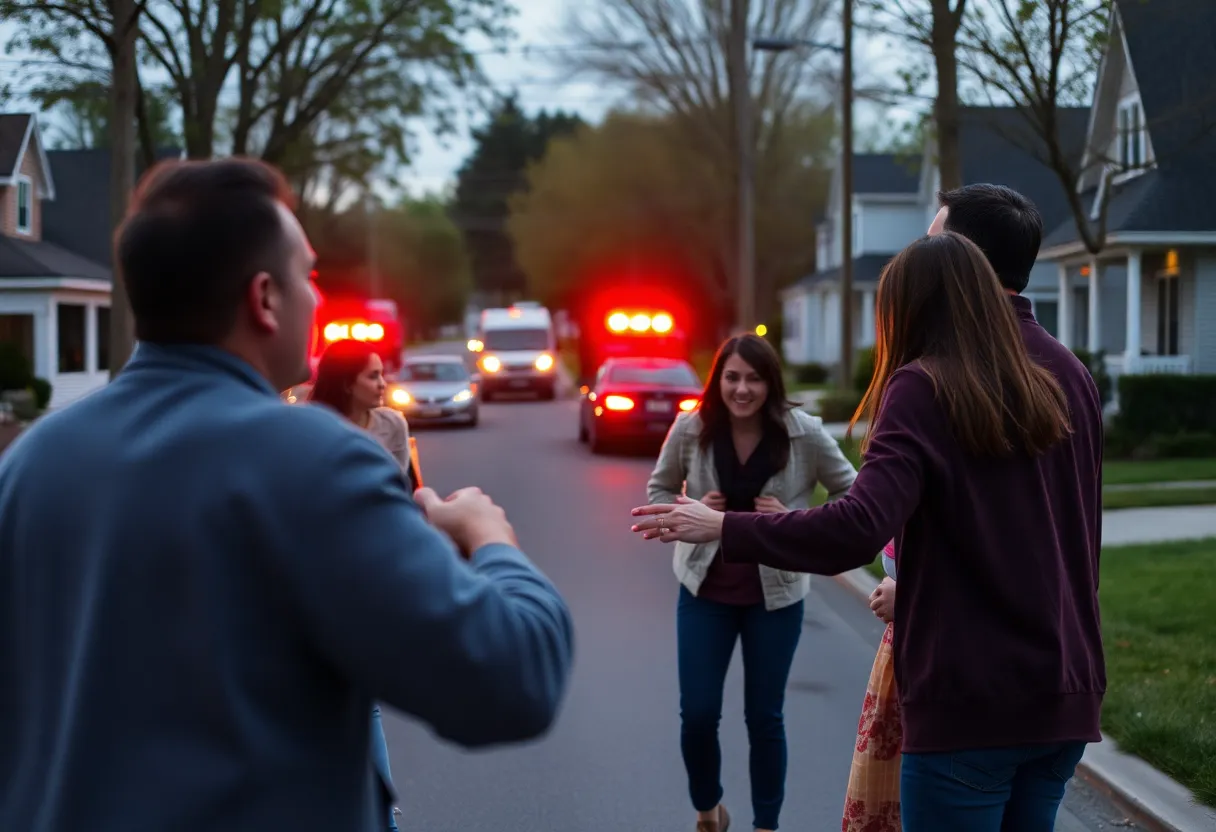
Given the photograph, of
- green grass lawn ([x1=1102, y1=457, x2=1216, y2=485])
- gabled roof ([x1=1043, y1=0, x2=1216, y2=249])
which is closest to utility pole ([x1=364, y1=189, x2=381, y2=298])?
gabled roof ([x1=1043, y1=0, x2=1216, y2=249])

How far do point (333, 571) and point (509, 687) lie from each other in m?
0.26

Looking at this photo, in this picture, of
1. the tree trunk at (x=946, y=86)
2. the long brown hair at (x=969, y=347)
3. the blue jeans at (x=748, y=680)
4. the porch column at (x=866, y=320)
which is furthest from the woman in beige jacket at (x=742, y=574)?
the porch column at (x=866, y=320)

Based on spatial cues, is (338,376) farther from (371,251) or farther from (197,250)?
(371,251)

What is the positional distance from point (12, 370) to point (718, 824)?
2901 centimetres

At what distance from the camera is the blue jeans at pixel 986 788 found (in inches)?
115

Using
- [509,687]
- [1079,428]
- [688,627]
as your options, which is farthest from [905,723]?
[688,627]

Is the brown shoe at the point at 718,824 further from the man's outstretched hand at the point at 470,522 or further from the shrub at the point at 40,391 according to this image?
the shrub at the point at 40,391

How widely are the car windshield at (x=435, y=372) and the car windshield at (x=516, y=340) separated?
10.9 metres

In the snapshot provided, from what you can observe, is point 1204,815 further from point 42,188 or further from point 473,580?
point 42,188

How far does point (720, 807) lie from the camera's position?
18.0 feet

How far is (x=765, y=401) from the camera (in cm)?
548

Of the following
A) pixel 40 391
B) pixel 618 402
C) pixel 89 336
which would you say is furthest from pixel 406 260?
pixel 618 402

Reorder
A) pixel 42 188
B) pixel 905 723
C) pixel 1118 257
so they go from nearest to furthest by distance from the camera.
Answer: pixel 905 723, pixel 1118 257, pixel 42 188

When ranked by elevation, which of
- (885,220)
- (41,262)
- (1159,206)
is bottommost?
(41,262)
